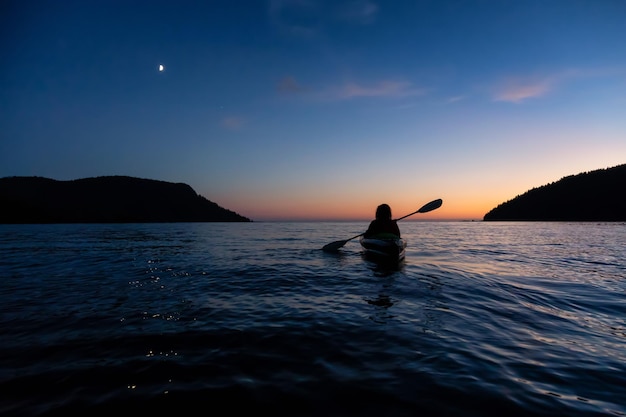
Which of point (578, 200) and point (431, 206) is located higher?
point (578, 200)

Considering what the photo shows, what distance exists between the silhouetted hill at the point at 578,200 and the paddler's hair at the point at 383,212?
558 ft

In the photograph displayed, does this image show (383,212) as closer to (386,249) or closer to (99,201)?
(386,249)

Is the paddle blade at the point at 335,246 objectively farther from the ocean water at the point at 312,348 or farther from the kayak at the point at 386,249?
the ocean water at the point at 312,348

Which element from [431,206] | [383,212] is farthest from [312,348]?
[431,206]

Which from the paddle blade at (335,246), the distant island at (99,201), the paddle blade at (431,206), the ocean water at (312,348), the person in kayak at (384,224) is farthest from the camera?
the distant island at (99,201)

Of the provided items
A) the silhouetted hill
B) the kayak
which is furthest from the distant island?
the silhouetted hill

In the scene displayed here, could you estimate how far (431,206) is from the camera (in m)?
19.0

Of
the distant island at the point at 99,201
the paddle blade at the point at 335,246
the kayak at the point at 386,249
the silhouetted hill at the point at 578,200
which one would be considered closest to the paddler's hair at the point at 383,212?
the kayak at the point at 386,249

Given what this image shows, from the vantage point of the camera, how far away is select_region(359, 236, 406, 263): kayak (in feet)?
47.1

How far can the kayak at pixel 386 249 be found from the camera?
14.4 meters

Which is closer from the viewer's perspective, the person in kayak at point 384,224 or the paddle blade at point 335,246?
the person in kayak at point 384,224

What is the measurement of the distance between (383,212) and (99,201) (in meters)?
172

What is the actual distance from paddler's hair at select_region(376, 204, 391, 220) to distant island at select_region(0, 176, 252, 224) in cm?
14872

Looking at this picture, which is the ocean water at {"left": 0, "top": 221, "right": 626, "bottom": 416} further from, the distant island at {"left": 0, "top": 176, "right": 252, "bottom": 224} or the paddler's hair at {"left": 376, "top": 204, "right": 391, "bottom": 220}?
the distant island at {"left": 0, "top": 176, "right": 252, "bottom": 224}
